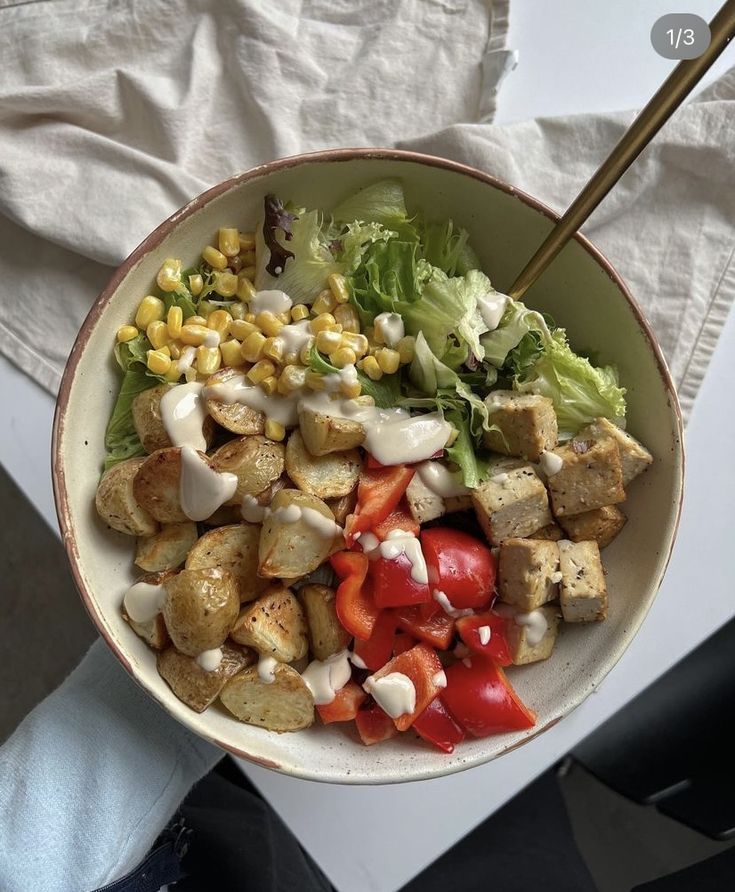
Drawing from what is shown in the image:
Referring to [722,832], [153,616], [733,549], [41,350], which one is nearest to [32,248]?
[41,350]

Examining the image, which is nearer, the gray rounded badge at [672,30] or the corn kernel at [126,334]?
the corn kernel at [126,334]

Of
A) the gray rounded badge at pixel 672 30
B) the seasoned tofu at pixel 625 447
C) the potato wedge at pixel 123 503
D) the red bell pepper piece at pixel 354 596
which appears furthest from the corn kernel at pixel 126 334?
the gray rounded badge at pixel 672 30

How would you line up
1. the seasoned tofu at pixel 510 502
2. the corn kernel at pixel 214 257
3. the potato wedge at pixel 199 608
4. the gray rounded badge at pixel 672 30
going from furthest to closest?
1. the gray rounded badge at pixel 672 30
2. the corn kernel at pixel 214 257
3. the seasoned tofu at pixel 510 502
4. the potato wedge at pixel 199 608

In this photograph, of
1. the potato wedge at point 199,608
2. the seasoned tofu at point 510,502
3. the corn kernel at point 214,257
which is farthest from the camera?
the corn kernel at point 214,257

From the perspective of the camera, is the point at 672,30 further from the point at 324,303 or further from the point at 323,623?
the point at 323,623

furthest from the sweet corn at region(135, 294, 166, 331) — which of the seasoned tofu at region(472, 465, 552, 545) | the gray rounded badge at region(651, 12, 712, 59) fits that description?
the gray rounded badge at region(651, 12, 712, 59)

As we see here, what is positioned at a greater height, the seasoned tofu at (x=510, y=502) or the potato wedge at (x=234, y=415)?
the seasoned tofu at (x=510, y=502)

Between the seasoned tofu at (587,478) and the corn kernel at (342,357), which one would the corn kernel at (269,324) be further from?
the seasoned tofu at (587,478)

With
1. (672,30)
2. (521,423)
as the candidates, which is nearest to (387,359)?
(521,423)
